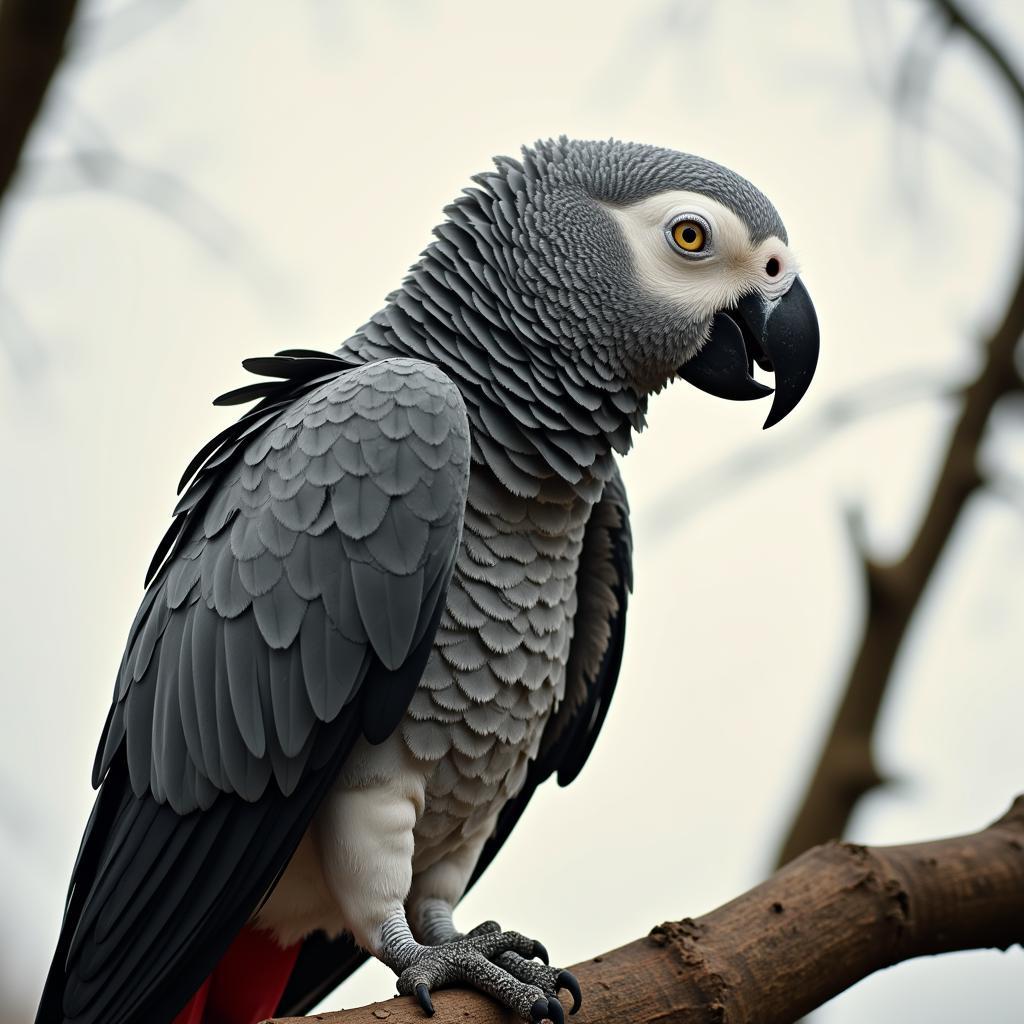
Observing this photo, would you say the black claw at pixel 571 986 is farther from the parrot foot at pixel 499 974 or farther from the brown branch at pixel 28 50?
the brown branch at pixel 28 50

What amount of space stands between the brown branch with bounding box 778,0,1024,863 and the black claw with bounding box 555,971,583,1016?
5.11ft

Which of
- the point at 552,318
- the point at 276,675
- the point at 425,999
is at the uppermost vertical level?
the point at 552,318

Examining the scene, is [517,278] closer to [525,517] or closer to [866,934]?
[525,517]

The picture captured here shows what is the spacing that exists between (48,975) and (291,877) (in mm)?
532

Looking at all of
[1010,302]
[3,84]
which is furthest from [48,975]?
[1010,302]

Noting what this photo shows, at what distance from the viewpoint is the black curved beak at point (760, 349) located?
2607 millimetres

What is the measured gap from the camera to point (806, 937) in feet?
A: 8.15

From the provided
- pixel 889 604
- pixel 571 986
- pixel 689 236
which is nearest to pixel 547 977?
pixel 571 986

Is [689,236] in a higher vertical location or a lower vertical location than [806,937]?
higher

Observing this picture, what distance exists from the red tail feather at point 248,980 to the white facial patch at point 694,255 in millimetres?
Answer: 1666

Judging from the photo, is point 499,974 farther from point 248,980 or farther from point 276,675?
point 248,980

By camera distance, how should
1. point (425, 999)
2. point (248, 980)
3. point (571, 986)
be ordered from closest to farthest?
1. point (425, 999)
2. point (571, 986)
3. point (248, 980)

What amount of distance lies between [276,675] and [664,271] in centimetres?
118

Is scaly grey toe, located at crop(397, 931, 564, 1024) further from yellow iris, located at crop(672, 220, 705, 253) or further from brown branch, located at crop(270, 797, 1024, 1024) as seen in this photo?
yellow iris, located at crop(672, 220, 705, 253)
